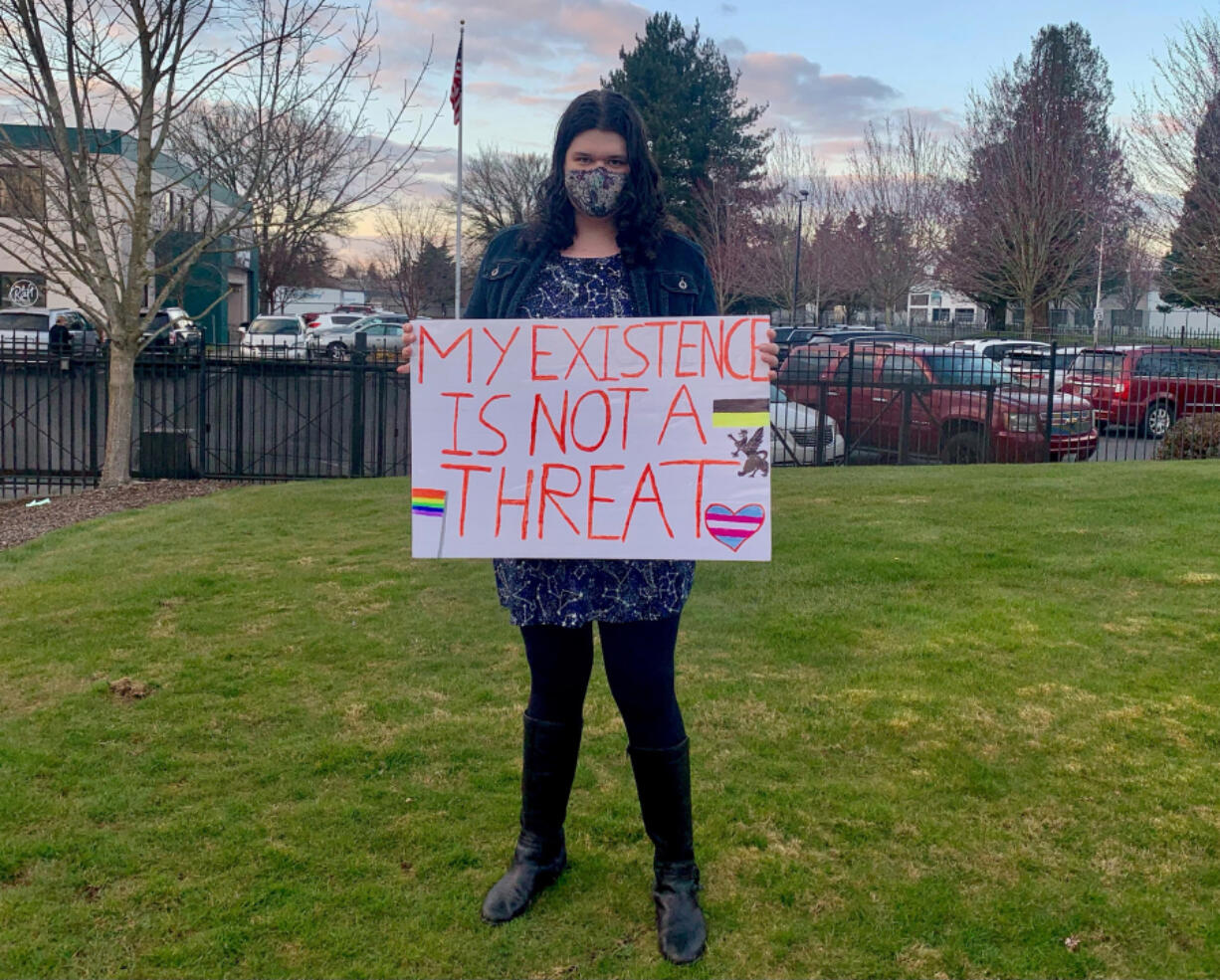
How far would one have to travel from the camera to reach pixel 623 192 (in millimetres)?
2744

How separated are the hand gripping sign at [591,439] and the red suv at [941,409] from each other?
415 inches

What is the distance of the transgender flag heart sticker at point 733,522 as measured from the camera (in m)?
2.72

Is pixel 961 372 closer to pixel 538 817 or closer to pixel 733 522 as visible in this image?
pixel 733 522

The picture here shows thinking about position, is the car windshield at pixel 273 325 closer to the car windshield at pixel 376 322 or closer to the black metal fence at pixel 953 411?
the car windshield at pixel 376 322

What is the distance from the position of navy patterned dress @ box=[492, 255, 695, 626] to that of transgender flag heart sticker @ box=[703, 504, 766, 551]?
A: 13 centimetres

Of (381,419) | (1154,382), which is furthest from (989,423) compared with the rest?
(381,419)

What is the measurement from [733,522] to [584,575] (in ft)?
1.32

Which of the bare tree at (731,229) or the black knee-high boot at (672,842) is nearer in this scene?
the black knee-high boot at (672,842)

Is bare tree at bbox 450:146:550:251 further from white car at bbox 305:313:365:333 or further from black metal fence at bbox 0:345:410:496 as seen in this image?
black metal fence at bbox 0:345:410:496

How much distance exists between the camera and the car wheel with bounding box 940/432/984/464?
1332 centimetres

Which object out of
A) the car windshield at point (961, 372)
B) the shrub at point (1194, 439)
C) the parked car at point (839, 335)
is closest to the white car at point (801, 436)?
the car windshield at point (961, 372)

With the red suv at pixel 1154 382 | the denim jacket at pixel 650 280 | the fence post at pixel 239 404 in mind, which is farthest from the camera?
the red suv at pixel 1154 382

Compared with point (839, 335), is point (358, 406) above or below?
below

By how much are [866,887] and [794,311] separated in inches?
1646
